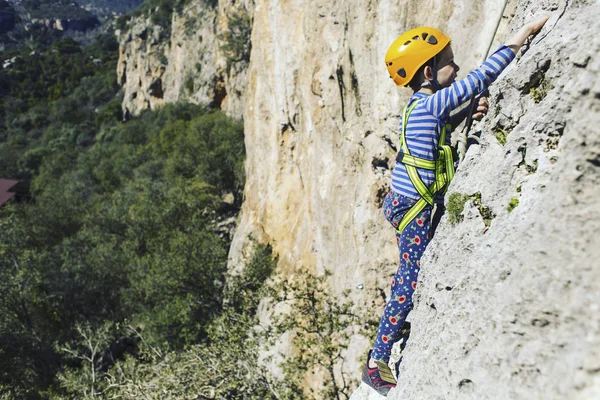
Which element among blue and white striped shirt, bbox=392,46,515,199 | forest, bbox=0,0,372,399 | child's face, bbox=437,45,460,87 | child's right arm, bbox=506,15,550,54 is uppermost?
child's right arm, bbox=506,15,550,54

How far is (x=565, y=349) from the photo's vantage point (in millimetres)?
1779

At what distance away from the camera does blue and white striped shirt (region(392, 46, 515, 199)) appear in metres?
3.02

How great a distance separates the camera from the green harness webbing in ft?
10.7

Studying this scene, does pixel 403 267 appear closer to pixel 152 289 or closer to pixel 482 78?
pixel 482 78

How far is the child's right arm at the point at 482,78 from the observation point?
3.01 m

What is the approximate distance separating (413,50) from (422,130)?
63cm

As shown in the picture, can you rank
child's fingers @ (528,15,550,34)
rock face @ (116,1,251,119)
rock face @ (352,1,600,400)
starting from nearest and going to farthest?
rock face @ (352,1,600,400), child's fingers @ (528,15,550,34), rock face @ (116,1,251,119)

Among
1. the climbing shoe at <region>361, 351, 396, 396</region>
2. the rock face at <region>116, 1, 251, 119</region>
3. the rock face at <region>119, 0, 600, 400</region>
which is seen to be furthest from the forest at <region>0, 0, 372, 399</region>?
the climbing shoe at <region>361, 351, 396, 396</region>

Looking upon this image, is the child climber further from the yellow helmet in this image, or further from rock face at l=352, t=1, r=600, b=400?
rock face at l=352, t=1, r=600, b=400

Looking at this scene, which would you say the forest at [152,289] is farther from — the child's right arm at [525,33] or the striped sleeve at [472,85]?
the child's right arm at [525,33]

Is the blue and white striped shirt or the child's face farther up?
A: the child's face

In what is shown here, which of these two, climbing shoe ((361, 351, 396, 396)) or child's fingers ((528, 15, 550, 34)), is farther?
climbing shoe ((361, 351, 396, 396))

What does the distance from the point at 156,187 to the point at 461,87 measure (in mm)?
26832

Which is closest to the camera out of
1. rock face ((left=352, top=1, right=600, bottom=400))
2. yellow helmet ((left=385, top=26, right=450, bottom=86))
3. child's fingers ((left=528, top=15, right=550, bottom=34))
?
rock face ((left=352, top=1, right=600, bottom=400))
